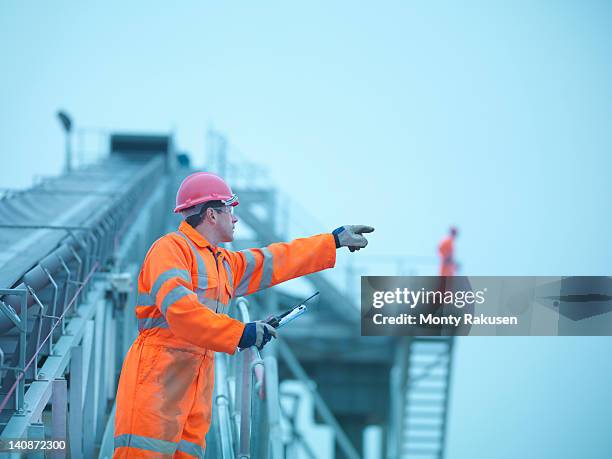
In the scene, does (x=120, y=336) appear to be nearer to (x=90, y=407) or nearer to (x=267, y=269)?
(x=90, y=407)

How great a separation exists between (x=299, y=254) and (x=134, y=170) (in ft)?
38.6

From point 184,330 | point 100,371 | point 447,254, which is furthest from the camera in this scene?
point 447,254

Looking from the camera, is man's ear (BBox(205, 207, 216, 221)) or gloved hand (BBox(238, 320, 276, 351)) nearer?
gloved hand (BBox(238, 320, 276, 351))

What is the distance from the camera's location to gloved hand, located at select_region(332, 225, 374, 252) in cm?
439

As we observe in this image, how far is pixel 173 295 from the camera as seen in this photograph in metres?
3.71


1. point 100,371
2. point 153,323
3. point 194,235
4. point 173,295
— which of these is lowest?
point 100,371

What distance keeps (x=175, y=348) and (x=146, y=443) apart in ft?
1.38

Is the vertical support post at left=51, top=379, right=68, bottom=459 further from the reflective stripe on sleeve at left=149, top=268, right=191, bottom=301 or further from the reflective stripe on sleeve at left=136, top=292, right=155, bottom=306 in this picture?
the reflective stripe on sleeve at left=149, top=268, right=191, bottom=301

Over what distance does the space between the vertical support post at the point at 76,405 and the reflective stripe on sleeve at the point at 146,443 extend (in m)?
1.51

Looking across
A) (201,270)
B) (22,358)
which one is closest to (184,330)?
(201,270)

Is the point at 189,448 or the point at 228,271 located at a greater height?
the point at 228,271

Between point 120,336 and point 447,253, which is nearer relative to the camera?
point 120,336

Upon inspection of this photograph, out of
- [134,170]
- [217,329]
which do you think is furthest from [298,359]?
[217,329]

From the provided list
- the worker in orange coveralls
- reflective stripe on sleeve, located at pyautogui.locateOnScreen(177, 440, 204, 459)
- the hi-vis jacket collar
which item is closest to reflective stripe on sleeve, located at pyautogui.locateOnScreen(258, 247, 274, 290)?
the worker in orange coveralls
